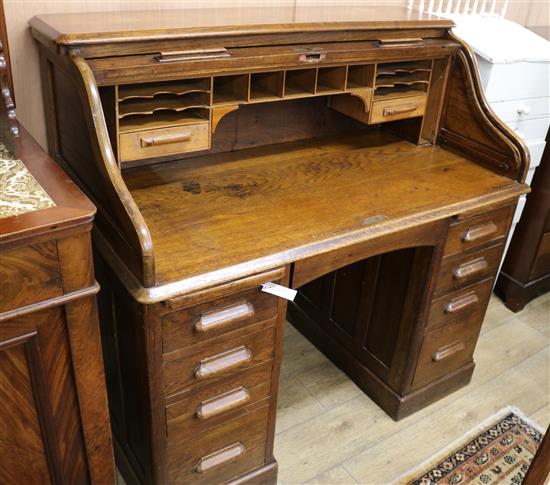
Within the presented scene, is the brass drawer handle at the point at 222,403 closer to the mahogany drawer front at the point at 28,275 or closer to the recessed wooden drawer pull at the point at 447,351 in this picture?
the mahogany drawer front at the point at 28,275

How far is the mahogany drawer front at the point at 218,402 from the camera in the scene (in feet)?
4.77

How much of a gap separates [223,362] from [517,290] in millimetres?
1799

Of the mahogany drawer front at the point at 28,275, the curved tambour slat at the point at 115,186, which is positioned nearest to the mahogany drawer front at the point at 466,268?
the curved tambour slat at the point at 115,186

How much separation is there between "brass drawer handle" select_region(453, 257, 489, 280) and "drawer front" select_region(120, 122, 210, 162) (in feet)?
3.04

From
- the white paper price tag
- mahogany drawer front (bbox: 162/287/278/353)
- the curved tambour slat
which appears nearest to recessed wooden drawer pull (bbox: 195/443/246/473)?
mahogany drawer front (bbox: 162/287/278/353)

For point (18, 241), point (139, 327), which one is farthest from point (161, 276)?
point (18, 241)

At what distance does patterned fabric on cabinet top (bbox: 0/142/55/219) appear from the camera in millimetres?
1041

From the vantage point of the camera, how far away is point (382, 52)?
168 cm

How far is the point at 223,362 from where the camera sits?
144cm

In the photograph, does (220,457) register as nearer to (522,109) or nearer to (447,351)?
(447,351)

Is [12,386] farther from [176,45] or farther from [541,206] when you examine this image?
[541,206]

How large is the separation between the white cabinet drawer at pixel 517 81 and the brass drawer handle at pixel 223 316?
1.20 m

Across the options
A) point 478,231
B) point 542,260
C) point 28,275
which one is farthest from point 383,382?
point 28,275

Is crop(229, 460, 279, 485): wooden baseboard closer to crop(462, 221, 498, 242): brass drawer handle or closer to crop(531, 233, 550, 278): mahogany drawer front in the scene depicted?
crop(462, 221, 498, 242): brass drawer handle
